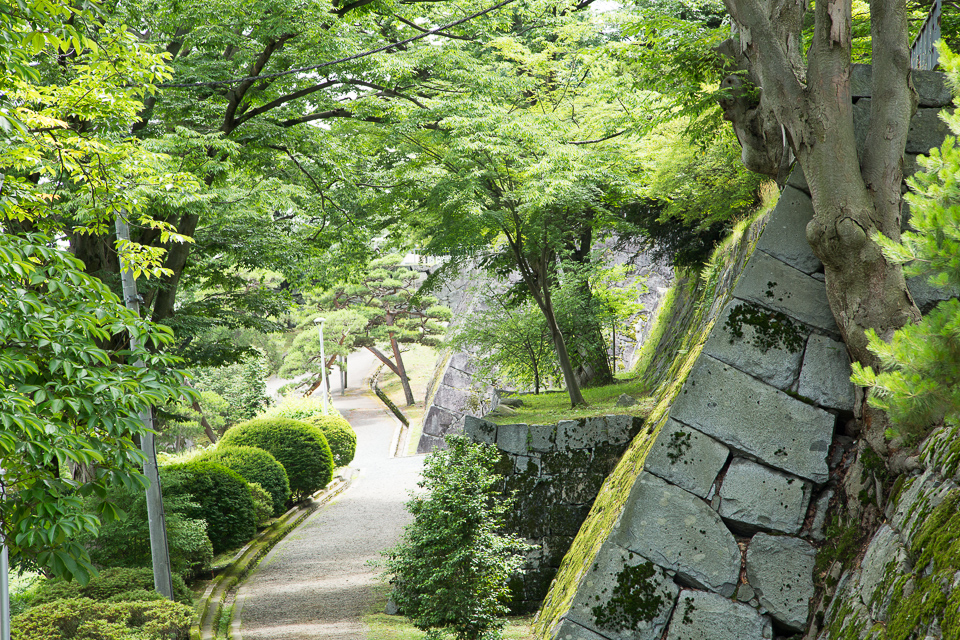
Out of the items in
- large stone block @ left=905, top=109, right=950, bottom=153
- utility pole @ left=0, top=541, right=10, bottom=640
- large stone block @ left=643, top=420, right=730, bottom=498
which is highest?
large stone block @ left=905, top=109, right=950, bottom=153

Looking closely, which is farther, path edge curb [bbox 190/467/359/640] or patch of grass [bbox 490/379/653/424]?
patch of grass [bbox 490/379/653/424]

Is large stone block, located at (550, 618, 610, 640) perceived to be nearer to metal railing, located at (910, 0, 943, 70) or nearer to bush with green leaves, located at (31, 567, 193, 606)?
metal railing, located at (910, 0, 943, 70)

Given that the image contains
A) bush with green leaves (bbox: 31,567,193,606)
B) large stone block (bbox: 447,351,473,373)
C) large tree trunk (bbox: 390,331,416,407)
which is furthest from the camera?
large tree trunk (bbox: 390,331,416,407)

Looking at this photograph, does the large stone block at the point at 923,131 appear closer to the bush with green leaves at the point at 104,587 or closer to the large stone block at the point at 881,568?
the large stone block at the point at 881,568

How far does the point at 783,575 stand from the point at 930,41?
3.80 m

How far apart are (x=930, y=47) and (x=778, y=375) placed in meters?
2.56

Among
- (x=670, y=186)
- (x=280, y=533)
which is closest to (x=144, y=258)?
(x=670, y=186)

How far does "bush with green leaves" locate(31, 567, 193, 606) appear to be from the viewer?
655 cm

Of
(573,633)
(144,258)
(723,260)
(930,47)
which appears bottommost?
(573,633)

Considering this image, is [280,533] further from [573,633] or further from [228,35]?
[573,633]

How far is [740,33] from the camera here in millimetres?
4926

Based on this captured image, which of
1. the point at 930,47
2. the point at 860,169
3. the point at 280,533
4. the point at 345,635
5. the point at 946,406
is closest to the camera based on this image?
the point at 946,406

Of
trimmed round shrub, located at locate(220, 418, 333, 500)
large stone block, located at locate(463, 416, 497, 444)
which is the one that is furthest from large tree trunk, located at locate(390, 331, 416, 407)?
large stone block, located at locate(463, 416, 497, 444)

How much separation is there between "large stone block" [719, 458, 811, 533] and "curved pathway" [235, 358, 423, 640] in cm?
447
